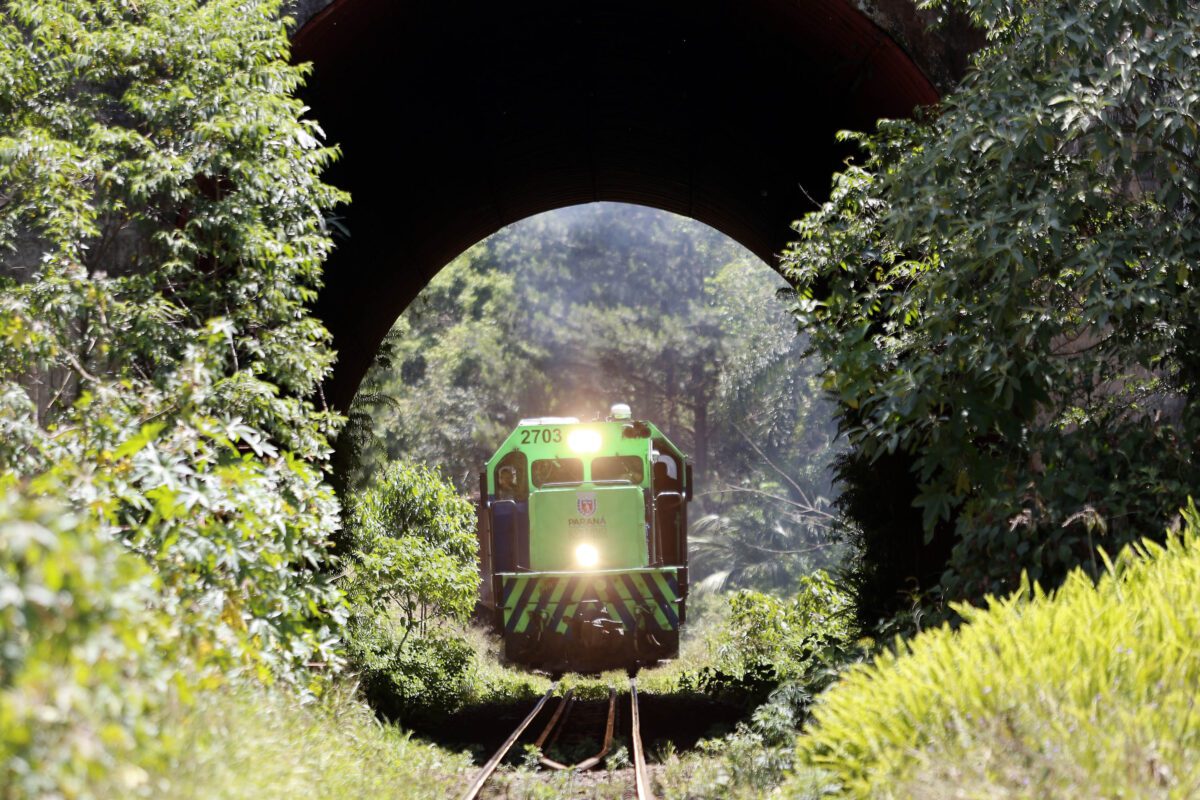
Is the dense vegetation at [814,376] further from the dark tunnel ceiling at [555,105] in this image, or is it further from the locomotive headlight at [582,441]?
the locomotive headlight at [582,441]

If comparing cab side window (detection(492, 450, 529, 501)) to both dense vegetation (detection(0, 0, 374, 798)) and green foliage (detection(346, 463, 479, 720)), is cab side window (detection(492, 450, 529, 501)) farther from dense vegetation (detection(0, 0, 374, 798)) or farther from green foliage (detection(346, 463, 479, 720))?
dense vegetation (detection(0, 0, 374, 798))

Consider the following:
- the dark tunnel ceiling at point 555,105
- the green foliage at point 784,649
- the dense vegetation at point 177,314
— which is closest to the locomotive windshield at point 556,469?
the dark tunnel ceiling at point 555,105

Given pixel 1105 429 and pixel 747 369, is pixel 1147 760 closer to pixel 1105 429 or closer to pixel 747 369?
pixel 1105 429

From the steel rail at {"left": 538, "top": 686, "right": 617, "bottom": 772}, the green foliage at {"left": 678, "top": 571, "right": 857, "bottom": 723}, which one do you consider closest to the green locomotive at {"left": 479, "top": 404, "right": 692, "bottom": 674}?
the green foliage at {"left": 678, "top": 571, "right": 857, "bottom": 723}

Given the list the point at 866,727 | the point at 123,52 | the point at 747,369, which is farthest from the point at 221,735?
the point at 747,369

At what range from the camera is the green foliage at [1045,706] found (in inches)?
152

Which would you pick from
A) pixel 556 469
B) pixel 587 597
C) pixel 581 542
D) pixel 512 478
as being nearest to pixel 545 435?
pixel 556 469

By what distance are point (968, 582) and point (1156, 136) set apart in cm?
283

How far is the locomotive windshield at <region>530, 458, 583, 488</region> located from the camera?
1581 centimetres

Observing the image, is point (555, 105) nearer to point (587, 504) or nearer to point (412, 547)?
point (587, 504)

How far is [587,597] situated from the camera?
50.7 ft

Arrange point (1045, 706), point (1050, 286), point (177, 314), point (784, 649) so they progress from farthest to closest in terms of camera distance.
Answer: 1. point (784, 649)
2. point (1050, 286)
3. point (177, 314)
4. point (1045, 706)

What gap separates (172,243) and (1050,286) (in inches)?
227

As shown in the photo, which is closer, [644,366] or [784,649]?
[784,649]
